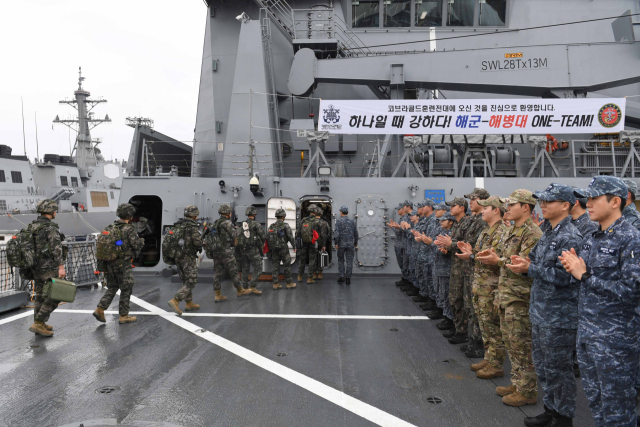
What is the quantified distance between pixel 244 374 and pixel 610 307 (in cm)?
297

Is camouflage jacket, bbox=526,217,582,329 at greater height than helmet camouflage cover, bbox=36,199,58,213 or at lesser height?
lesser

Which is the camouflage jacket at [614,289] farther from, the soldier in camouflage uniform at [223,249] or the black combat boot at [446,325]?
the soldier in camouflage uniform at [223,249]

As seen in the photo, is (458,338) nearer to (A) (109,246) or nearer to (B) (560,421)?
(B) (560,421)

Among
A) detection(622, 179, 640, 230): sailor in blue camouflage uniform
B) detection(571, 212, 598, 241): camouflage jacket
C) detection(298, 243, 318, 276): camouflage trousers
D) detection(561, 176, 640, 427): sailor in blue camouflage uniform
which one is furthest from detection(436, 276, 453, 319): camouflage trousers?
detection(298, 243, 318, 276): camouflage trousers

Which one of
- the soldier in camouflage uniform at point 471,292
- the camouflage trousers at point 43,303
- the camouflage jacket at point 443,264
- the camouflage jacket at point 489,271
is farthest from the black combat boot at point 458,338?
the camouflage trousers at point 43,303

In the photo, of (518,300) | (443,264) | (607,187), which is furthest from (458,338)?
(607,187)

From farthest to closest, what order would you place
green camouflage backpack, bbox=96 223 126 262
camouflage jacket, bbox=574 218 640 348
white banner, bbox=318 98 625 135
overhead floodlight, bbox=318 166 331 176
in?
overhead floodlight, bbox=318 166 331 176 → white banner, bbox=318 98 625 135 → green camouflage backpack, bbox=96 223 126 262 → camouflage jacket, bbox=574 218 640 348

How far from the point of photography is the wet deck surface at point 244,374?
3024mm

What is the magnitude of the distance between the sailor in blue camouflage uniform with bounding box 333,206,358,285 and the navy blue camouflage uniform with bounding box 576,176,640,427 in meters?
5.89

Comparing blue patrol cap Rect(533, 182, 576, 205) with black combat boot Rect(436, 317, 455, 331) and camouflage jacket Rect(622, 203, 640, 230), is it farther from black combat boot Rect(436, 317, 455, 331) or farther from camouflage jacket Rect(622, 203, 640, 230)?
black combat boot Rect(436, 317, 455, 331)

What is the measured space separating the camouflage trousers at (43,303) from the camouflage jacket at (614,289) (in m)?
5.55

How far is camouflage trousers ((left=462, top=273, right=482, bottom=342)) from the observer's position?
173 inches

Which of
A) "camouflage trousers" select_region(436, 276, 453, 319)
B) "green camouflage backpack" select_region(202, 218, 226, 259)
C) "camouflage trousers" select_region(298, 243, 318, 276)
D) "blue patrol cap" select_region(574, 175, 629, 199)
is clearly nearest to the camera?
"blue patrol cap" select_region(574, 175, 629, 199)

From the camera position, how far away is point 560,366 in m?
2.68
